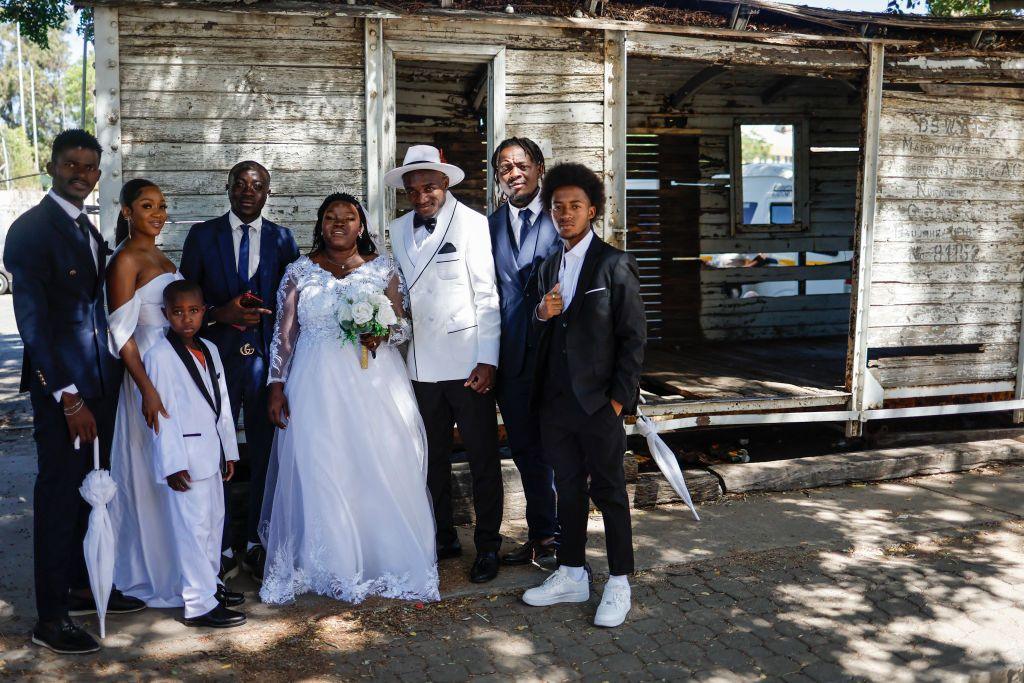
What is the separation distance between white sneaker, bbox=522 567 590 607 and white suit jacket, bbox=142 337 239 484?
5.59 feet

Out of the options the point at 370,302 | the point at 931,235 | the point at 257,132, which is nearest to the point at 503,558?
the point at 370,302

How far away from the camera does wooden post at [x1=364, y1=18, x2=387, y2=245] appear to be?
6105 millimetres

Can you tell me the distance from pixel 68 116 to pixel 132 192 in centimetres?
6602

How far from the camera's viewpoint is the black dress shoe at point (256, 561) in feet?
15.8

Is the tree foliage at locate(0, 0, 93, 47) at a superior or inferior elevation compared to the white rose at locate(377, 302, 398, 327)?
superior

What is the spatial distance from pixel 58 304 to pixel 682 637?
327 centimetres

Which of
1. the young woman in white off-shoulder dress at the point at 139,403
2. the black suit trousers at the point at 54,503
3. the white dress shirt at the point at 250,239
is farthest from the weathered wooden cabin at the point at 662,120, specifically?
the black suit trousers at the point at 54,503

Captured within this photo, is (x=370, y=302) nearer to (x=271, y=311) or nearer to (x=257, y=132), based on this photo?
(x=271, y=311)

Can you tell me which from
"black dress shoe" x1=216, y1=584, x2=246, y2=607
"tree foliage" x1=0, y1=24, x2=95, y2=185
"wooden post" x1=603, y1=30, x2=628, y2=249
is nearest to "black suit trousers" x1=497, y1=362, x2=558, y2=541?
"black dress shoe" x1=216, y1=584, x2=246, y2=607

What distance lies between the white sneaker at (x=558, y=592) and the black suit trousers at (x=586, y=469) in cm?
14

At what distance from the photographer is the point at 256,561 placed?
192 inches

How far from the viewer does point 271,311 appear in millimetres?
4789

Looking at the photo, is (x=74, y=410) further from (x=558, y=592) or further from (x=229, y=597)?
(x=558, y=592)

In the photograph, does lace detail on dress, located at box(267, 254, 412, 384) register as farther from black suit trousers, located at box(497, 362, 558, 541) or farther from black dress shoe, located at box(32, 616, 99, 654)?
black dress shoe, located at box(32, 616, 99, 654)
